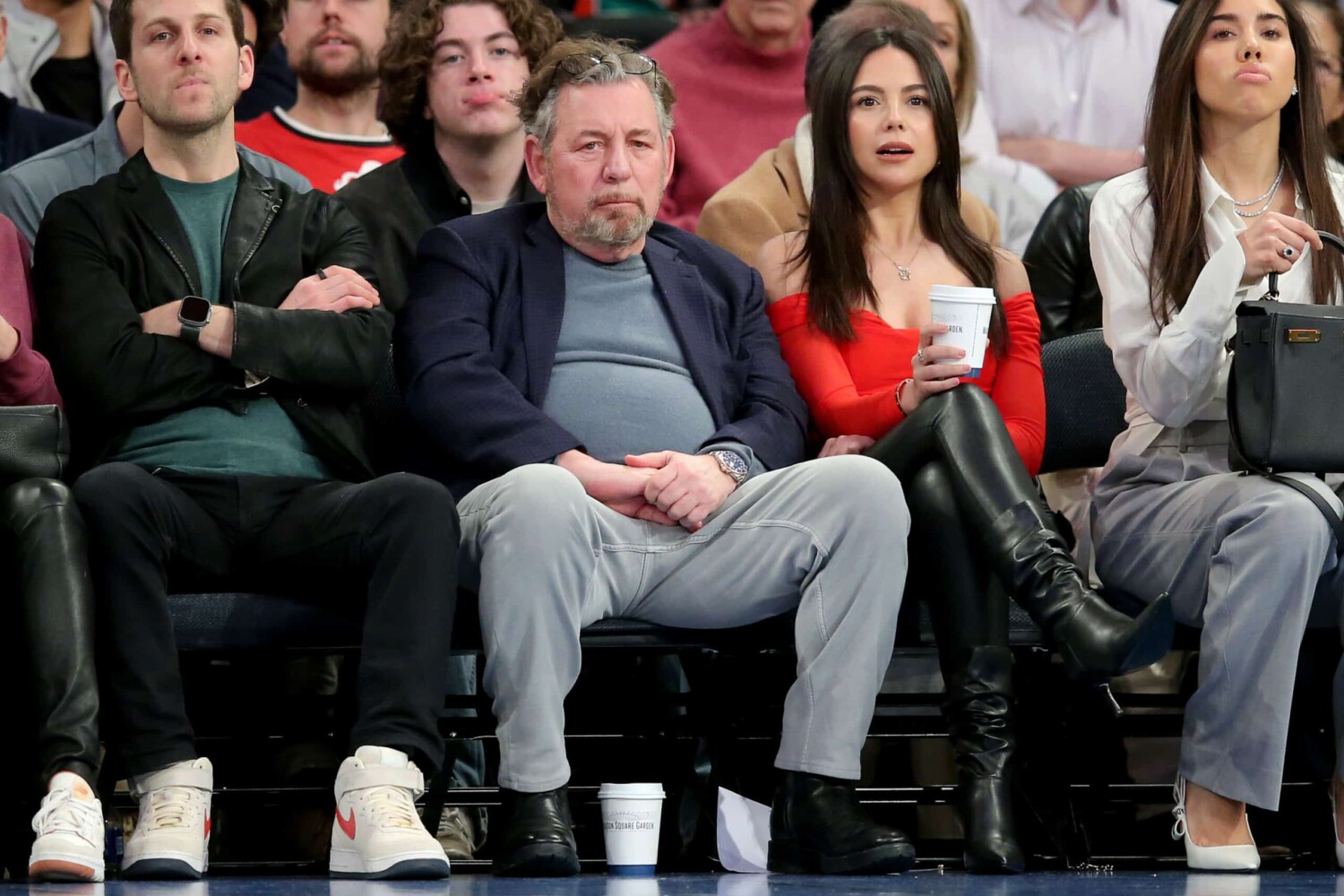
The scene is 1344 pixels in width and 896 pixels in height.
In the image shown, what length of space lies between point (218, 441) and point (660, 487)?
0.75 metres

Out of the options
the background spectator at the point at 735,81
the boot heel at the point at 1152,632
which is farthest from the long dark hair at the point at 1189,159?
the background spectator at the point at 735,81

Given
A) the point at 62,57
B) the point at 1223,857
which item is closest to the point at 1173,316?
the point at 1223,857

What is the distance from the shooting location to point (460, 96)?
4.03 metres

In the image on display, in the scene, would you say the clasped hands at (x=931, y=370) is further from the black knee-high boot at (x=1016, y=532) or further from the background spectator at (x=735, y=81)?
the background spectator at (x=735, y=81)

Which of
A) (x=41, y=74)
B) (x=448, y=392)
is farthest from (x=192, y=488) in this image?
(x=41, y=74)

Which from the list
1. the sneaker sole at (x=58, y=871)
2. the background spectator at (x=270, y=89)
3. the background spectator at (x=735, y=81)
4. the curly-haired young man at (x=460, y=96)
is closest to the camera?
the sneaker sole at (x=58, y=871)

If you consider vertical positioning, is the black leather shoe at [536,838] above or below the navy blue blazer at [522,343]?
below

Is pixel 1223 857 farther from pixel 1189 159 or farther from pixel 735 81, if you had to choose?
pixel 735 81

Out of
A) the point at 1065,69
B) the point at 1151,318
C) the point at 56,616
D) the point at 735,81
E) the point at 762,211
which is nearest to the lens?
the point at 56,616

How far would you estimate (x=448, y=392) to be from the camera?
3.23m

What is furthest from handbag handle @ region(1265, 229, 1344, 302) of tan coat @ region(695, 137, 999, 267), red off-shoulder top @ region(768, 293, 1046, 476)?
tan coat @ region(695, 137, 999, 267)

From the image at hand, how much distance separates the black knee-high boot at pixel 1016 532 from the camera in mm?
2816

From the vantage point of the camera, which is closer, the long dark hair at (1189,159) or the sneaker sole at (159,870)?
the sneaker sole at (159,870)

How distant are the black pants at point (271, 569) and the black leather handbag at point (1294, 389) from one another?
1314mm
